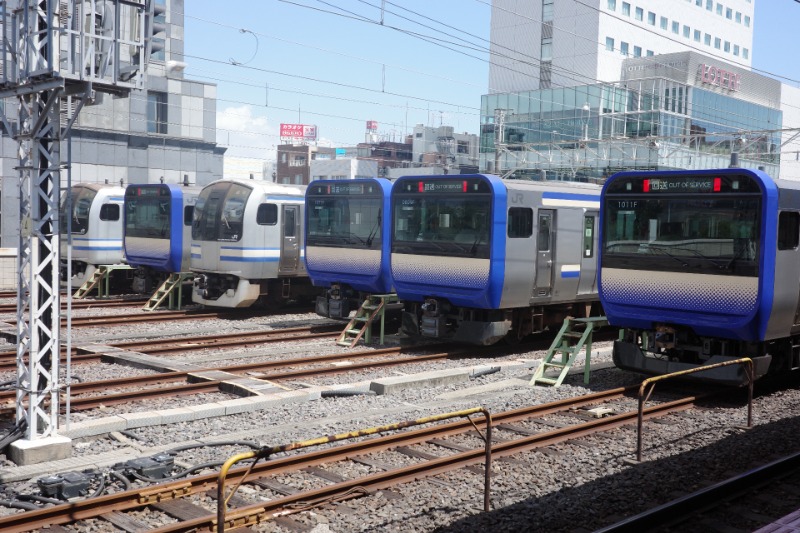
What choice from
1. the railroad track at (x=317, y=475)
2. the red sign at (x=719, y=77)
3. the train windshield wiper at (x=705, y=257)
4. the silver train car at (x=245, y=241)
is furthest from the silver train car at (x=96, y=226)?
the red sign at (x=719, y=77)

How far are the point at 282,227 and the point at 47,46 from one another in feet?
38.8

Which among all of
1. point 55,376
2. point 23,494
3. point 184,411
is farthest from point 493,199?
point 23,494

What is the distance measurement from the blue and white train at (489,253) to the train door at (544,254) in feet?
0.06

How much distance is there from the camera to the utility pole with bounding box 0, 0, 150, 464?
818cm

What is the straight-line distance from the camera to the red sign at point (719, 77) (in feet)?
185

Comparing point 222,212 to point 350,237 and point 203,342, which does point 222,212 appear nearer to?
point 350,237

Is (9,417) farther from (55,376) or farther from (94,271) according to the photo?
(94,271)

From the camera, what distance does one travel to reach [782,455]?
8.94m

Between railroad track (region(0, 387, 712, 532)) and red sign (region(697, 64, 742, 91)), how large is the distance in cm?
5059

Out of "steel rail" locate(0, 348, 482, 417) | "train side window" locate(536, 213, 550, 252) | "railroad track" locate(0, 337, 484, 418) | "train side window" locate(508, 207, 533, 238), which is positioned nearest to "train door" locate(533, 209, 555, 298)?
"train side window" locate(536, 213, 550, 252)

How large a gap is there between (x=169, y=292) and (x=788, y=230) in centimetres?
1497

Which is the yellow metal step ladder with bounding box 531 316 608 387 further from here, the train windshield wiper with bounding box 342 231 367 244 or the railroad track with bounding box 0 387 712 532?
the train windshield wiper with bounding box 342 231 367 244

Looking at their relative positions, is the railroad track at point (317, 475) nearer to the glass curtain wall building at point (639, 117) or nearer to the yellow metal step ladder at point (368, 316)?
the yellow metal step ladder at point (368, 316)

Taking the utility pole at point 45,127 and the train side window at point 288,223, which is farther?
the train side window at point 288,223
